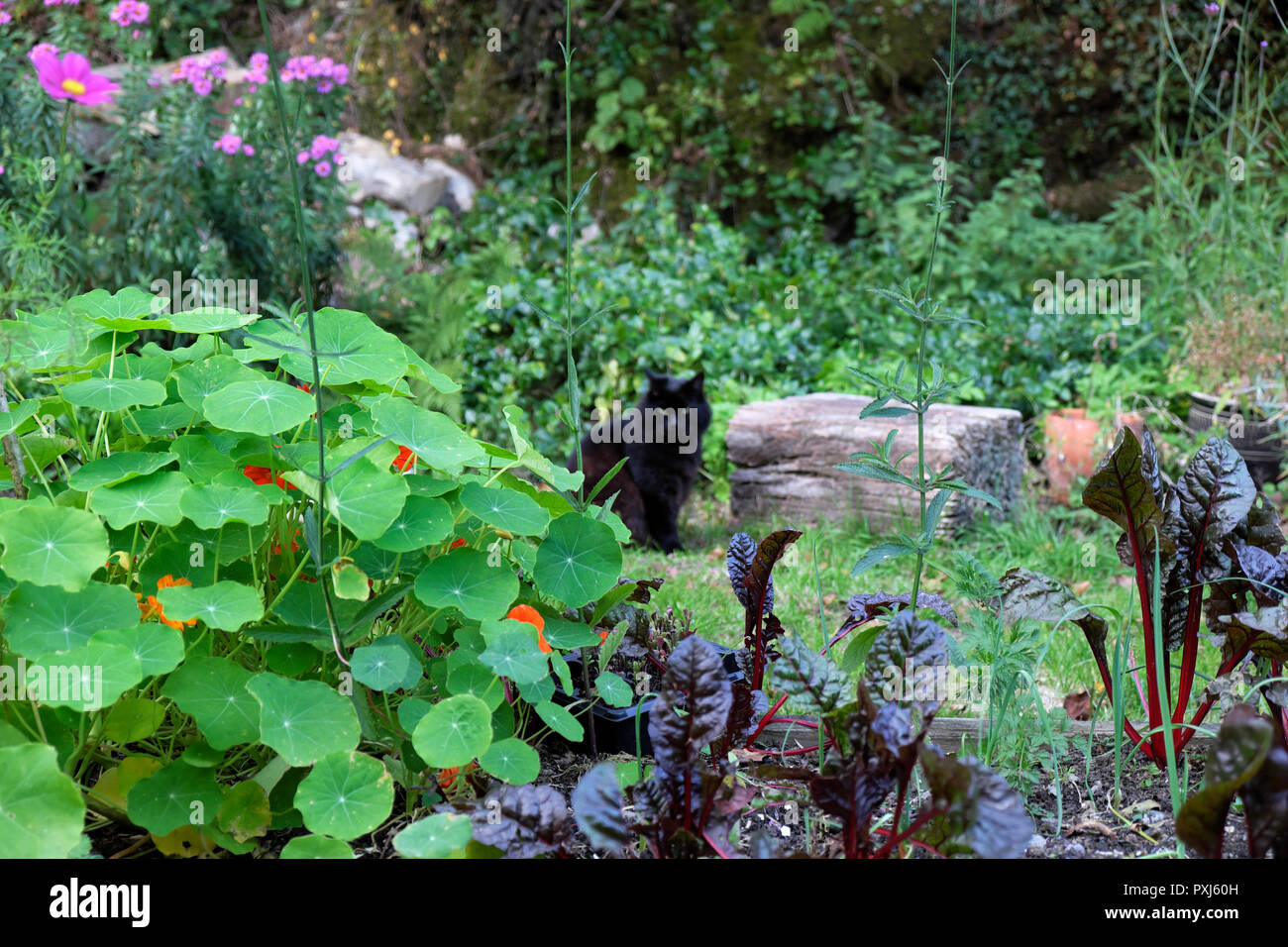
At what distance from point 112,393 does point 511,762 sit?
0.74 m

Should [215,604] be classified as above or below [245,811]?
above

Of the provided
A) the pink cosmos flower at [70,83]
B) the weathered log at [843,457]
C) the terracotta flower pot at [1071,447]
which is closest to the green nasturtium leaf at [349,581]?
the pink cosmos flower at [70,83]

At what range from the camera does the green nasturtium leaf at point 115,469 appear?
4.13 feet

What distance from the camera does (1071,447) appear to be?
4.32 m

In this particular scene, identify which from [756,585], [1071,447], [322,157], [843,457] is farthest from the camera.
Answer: [322,157]

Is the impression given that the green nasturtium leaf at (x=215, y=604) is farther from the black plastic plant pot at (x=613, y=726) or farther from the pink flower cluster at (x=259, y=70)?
the pink flower cluster at (x=259, y=70)

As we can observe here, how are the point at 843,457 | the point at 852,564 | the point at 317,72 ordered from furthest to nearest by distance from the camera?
the point at 317,72 < the point at 843,457 < the point at 852,564

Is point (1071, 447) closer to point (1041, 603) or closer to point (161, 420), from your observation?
point (1041, 603)

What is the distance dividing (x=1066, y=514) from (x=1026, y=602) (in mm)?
2694

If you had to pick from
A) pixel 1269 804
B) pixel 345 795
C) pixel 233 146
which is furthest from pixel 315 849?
pixel 233 146

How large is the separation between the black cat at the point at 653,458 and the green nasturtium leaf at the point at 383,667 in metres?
2.59

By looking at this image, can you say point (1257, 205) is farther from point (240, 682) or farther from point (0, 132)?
point (0, 132)

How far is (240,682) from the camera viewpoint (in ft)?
4.00
